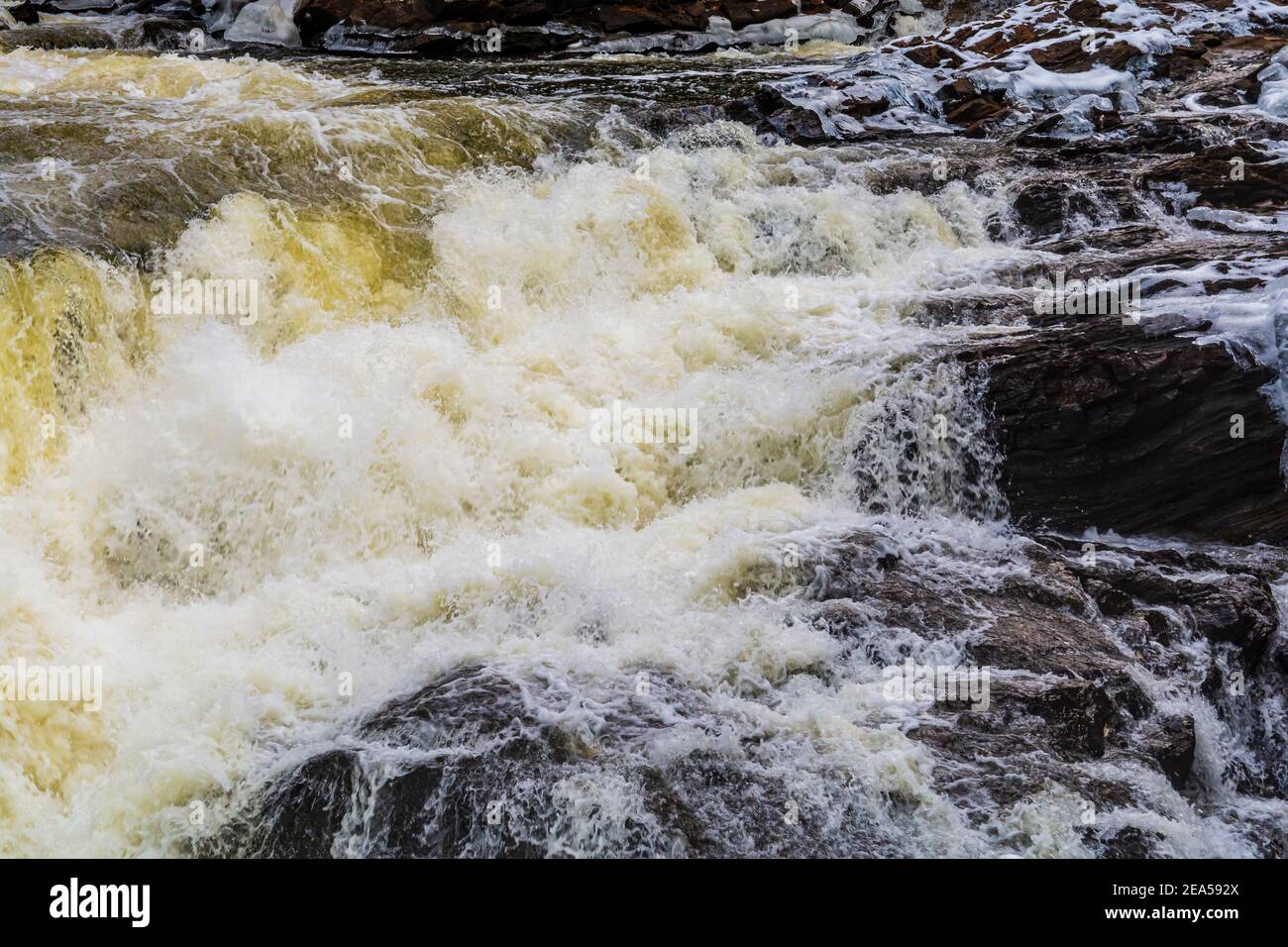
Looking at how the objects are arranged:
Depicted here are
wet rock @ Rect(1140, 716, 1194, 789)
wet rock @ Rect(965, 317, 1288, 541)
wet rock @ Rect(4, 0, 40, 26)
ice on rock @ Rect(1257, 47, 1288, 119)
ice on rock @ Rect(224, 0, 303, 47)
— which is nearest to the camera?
wet rock @ Rect(1140, 716, 1194, 789)

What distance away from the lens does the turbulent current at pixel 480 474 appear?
A: 5.08 meters

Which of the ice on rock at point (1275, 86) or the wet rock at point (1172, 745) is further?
the ice on rock at point (1275, 86)

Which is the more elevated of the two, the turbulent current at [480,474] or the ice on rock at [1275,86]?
the ice on rock at [1275,86]

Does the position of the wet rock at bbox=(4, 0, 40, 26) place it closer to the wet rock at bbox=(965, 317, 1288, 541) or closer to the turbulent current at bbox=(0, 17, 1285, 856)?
the turbulent current at bbox=(0, 17, 1285, 856)

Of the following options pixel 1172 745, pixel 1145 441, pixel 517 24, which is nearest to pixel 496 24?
pixel 517 24

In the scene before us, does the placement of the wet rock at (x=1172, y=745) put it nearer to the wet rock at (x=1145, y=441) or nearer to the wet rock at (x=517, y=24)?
the wet rock at (x=1145, y=441)

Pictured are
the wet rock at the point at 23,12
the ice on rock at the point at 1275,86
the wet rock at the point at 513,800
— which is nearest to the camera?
the wet rock at the point at 513,800

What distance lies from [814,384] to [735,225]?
111 inches

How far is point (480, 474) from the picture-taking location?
7.73 meters

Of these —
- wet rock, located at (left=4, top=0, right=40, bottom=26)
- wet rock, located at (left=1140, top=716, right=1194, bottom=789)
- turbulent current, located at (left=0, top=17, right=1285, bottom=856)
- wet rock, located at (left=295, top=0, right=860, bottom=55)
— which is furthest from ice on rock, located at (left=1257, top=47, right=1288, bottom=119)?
wet rock, located at (left=4, top=0, right=40, bottom=26)

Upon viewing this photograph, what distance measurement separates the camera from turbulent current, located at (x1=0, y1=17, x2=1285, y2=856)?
16.7 ft

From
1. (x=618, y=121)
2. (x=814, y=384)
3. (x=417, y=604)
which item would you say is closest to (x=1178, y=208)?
(x=814, y=384)


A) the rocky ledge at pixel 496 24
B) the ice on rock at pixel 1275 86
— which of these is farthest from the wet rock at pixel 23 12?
the ice on rock at pixel 1275 86
